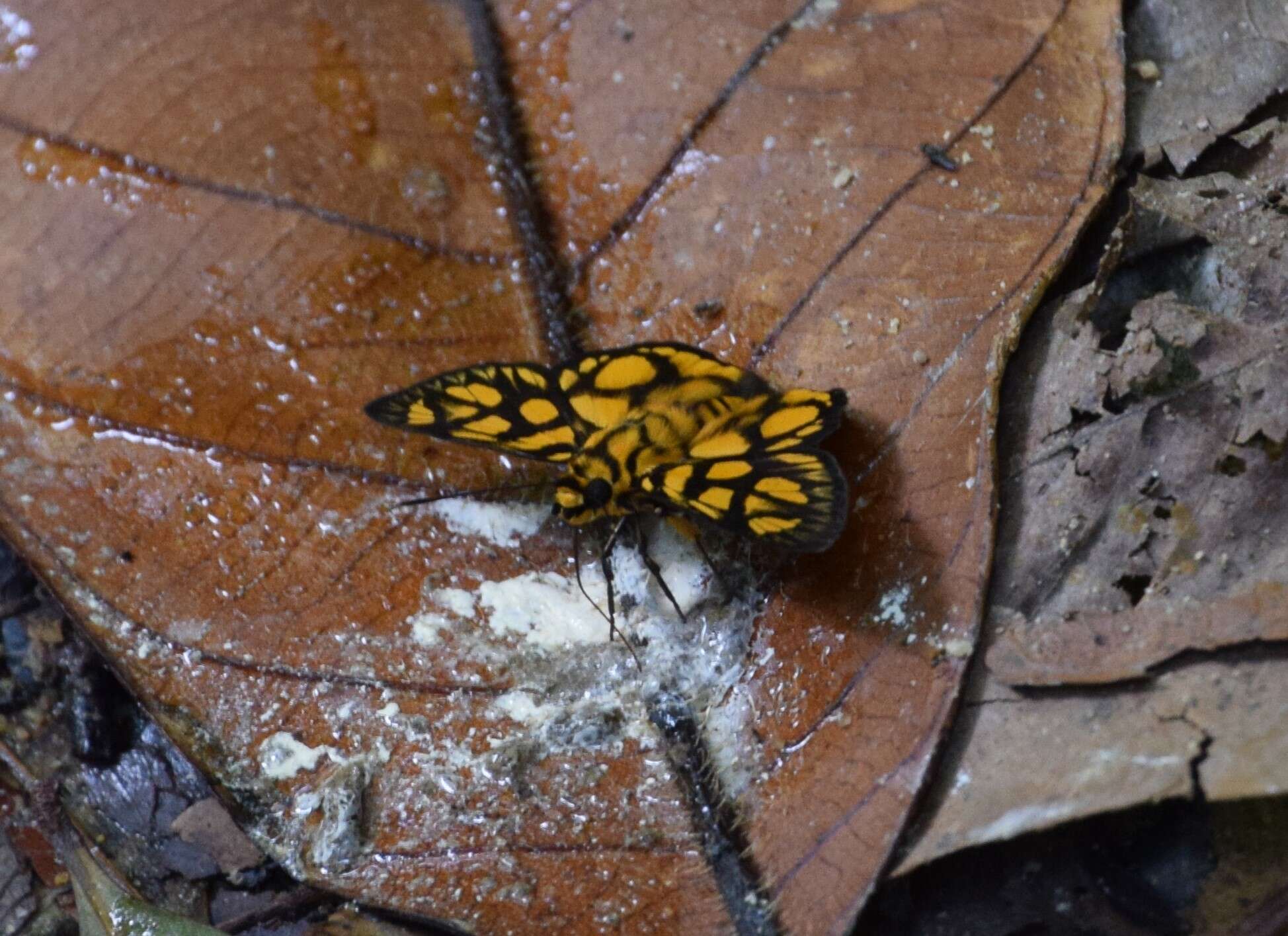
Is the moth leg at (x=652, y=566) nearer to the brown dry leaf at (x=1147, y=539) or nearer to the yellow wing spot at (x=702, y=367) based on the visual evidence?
the yellow wing spot at (x=702, y=367)

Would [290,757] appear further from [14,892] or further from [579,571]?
[14,892]

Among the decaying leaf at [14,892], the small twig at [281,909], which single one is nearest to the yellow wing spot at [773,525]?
the small twig at [281,909]

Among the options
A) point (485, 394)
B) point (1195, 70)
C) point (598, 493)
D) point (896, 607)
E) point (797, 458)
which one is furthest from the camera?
point (1195, 70)

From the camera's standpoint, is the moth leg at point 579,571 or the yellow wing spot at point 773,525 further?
the moth leg at point 579,571

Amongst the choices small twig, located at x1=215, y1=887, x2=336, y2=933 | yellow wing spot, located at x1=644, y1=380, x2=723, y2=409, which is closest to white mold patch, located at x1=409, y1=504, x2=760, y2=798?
yellow wing spot, located at x1=644, y1=380, x2=723, y2=409

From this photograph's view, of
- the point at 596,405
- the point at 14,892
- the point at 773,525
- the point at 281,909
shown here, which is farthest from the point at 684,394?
the point at 14,892

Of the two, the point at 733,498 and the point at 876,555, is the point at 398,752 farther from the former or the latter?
the point at 876,555
